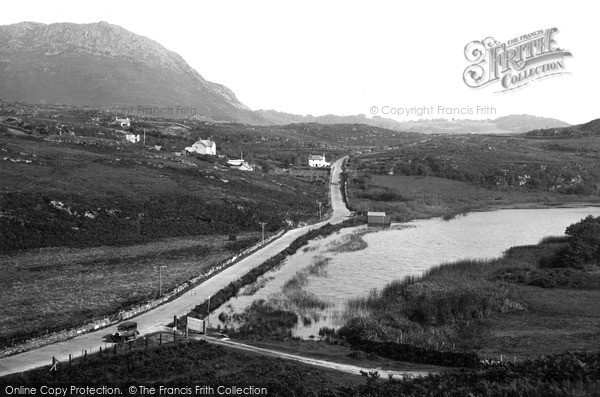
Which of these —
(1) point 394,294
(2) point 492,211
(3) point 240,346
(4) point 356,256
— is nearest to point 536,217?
(2) point 492,211

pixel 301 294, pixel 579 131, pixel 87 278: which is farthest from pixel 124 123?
pixel 579 131

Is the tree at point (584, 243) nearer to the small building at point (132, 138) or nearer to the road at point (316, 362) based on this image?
the road at point (316, 362)

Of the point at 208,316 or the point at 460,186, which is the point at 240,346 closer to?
the point at 208,316

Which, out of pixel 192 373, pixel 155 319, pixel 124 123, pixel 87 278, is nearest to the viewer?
pixel 192 373

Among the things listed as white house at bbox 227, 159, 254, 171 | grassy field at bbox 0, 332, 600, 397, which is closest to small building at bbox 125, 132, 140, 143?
white house at bbox 227, 159, 254, 171

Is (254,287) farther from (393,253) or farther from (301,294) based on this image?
(393,253)
